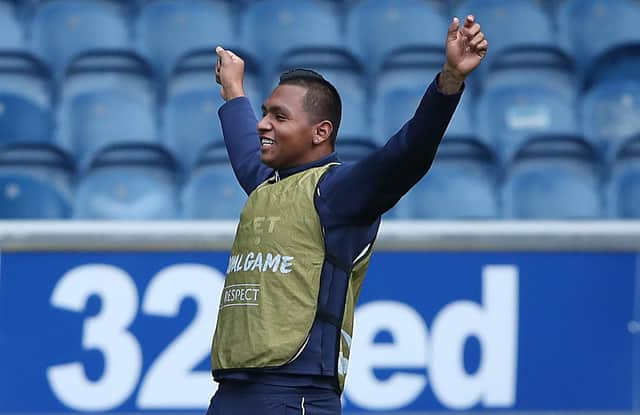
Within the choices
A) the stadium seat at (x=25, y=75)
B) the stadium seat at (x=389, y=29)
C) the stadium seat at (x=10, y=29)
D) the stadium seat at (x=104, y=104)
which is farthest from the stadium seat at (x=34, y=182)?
the stadium seat at (x=389, y=29)

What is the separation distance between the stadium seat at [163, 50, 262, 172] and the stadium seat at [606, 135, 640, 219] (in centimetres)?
162

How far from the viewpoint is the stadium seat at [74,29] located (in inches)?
229

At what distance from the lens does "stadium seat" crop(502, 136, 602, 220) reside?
205 inches

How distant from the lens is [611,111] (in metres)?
5.71

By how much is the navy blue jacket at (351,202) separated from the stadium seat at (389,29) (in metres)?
3.28

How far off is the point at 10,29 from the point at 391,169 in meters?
3.94

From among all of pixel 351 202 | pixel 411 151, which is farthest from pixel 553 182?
pixel 411 151

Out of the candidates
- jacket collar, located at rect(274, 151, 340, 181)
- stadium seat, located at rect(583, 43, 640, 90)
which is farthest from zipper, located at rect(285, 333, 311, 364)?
stadium seat, located at rect(583, 43, 640, 90)

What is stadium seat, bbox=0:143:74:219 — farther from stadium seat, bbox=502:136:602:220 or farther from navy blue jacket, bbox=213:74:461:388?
navy blue jacket, bbox=213:74:461:388

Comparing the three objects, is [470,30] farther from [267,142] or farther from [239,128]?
[239,128]

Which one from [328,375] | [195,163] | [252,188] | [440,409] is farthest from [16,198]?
[328,375]

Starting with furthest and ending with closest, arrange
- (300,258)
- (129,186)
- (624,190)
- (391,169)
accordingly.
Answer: (624,190) → (129,186) → (300,258) → (391,169)

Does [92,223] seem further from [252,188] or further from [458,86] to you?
[458,86]

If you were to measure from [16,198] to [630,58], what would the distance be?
2.98 m
